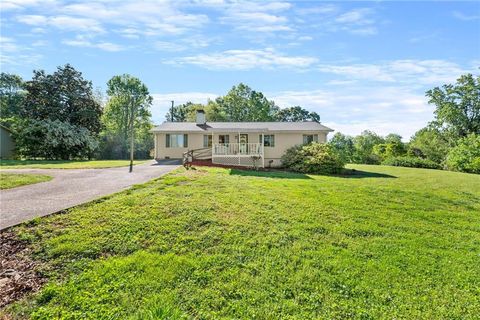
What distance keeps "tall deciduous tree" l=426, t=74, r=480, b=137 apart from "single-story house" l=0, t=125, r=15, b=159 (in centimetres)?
4685

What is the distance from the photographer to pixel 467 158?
75.7ft

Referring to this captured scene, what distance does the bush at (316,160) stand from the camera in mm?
16656

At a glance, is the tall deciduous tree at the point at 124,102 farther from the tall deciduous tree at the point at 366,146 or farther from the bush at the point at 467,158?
the bush at the point at 467,158

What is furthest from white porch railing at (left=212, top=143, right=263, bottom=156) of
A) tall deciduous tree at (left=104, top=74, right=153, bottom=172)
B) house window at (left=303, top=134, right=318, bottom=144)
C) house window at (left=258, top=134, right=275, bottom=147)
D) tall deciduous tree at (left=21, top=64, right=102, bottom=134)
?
tall deciduous tree at (left=104, top=74, right=153, bottom=172)

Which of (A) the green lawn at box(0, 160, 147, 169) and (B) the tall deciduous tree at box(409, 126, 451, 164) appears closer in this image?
(A) the green lawn at box(0, 160, 147, 169)

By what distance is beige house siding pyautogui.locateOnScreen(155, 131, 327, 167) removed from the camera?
21.0 metres

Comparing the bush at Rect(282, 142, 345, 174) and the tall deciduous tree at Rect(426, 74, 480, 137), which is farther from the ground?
the tall deciduous tree at Rect(426, 74, 480, 137)

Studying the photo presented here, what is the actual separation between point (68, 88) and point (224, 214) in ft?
90.1

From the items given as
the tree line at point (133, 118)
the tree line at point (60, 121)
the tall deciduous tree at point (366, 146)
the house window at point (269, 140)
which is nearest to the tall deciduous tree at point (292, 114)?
the tree line at point (133, 118)

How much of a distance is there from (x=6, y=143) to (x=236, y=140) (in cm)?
2089

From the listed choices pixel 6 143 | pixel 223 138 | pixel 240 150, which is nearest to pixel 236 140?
pixel 223 138

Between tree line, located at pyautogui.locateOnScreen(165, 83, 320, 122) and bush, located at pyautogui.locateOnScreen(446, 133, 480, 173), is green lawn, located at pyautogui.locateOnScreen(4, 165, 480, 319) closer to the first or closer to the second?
bush, located at pyautogui.locateOnScreen(446, 133, 480, 173)

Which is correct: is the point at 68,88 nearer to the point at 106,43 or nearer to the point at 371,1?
the point at 106,43

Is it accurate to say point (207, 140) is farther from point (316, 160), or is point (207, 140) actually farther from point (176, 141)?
point (316, 160)
